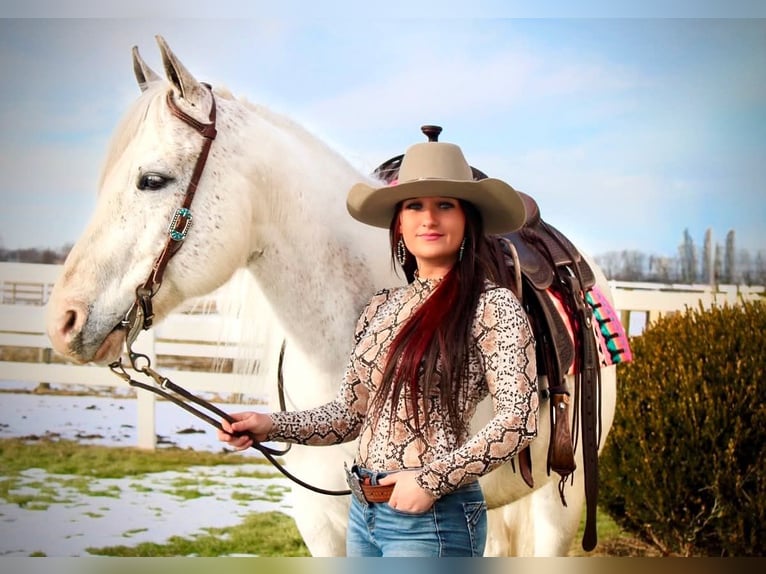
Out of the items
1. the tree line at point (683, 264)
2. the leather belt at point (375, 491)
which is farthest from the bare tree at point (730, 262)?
the leather belt at point (375, 491)

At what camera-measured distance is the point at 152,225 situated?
161cm

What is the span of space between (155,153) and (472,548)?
1065 millimetres

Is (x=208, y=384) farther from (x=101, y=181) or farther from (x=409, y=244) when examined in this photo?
(x=409, y=244)

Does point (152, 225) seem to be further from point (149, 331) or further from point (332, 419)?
point (149, 331)

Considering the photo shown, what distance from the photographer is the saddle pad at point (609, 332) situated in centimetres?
263

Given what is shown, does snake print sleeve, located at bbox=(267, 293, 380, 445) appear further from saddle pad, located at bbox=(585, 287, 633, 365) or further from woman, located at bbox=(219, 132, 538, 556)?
saddle pad, located at bbox=(585, 287, 633, 365)

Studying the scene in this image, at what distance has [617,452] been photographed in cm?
379

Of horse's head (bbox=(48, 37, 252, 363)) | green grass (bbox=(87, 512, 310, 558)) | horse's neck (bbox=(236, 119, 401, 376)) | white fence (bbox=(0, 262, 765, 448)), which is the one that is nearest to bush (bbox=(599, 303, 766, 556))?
white fence (bbox=(0, 262, 765, 448))

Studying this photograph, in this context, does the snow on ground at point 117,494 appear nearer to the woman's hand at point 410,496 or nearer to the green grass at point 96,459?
the green grass at point 96,459

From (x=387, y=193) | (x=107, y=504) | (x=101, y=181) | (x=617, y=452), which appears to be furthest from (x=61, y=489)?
(x=387, y=193)

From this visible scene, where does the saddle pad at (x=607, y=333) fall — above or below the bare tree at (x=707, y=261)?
below

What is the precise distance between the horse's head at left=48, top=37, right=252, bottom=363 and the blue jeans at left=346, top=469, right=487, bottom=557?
66cm

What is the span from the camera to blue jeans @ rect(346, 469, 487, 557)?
4.06ft

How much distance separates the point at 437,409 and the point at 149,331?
4.86 m
